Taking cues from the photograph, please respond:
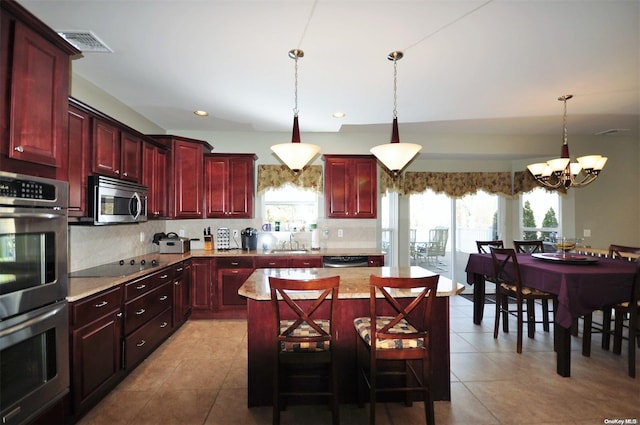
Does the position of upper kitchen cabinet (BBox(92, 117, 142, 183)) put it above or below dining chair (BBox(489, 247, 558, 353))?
above

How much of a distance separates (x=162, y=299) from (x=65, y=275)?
1552 millimetres

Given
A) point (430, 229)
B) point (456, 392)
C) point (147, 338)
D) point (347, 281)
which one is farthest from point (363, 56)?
point (430, 229)

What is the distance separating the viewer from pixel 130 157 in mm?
3414

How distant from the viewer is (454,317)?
4426mm

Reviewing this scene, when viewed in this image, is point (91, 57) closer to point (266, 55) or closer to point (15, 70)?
point (15, 70)

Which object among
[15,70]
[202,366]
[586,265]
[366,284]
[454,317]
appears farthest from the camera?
[454,317]

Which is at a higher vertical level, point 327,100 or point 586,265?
point 327,100

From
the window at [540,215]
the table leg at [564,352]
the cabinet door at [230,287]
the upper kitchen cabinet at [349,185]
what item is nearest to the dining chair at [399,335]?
the table leg at [564,352]

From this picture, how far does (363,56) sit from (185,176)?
9.75 ft

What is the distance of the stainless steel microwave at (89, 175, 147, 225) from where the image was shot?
2.75 meters

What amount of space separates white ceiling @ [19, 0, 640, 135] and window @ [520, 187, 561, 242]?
1.73 meters

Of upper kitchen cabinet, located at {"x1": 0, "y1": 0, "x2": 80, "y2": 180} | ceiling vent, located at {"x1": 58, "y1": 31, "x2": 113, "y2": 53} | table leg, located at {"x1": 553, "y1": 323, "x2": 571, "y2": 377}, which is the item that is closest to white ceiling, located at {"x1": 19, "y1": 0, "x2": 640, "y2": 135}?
ceiling vent, located at {"x1": 58, "y1": 31, "x2": 113, "y2": 53}

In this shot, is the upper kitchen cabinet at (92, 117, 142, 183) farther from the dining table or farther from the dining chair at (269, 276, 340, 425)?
the dining table

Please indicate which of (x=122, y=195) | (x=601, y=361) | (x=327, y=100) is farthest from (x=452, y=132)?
(x=122, y=195)
